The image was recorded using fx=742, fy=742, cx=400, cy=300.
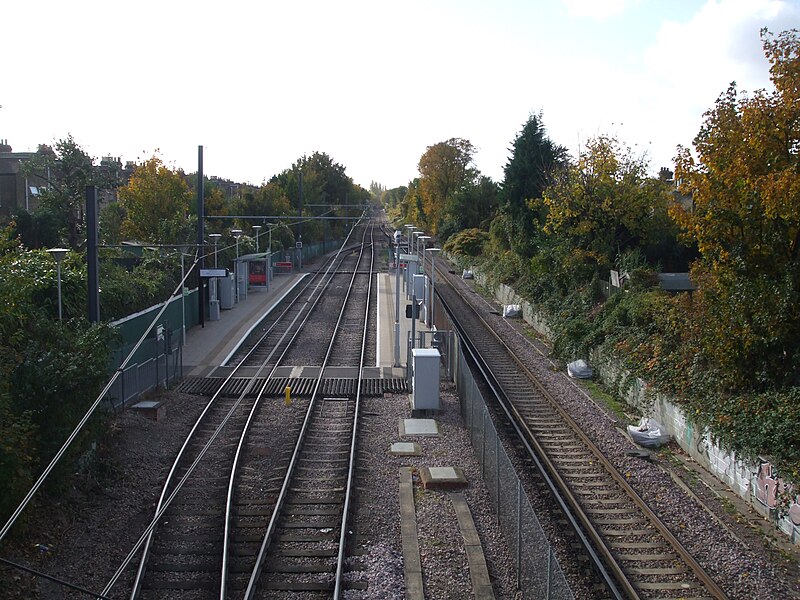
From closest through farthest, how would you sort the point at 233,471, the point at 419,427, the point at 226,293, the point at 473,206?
the point at 233,471
the point at 419,427
the point at 226,293
the point at 473,206

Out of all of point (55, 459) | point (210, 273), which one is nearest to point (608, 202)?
point (210, 273)

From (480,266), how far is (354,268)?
1570cm

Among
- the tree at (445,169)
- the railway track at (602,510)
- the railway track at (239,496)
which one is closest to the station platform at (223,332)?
the railway track at (239,496)

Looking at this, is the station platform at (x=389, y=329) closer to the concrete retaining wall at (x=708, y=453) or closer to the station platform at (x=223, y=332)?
the station platform at (x=223, y=332)

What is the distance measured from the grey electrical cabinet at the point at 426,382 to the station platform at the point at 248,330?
3914 millimetres

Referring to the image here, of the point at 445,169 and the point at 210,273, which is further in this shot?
the point at 445,169

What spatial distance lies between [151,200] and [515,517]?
115ft

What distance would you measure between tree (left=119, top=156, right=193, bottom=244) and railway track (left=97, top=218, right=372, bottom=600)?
2324cm

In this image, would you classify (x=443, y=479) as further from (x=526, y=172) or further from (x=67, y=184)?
(x=67, y=184)

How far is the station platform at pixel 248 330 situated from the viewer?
2239 cm

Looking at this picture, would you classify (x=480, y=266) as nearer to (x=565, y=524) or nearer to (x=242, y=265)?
(x=242, y=265)

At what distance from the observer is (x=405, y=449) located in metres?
14.8

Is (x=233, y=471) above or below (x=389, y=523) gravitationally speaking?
above

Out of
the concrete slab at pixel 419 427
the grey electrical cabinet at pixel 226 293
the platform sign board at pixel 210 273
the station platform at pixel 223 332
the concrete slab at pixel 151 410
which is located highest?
the platform sign board at pixel 210 273
